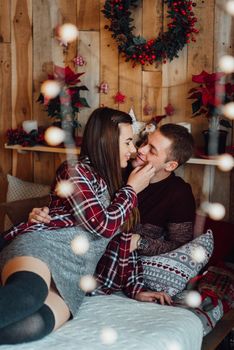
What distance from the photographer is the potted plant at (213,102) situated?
5.57 ft

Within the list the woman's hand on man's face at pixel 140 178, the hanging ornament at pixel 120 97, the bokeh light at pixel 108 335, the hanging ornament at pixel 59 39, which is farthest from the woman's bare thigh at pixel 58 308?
the hanging ornament at pixel 59 39

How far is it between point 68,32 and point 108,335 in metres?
1.35

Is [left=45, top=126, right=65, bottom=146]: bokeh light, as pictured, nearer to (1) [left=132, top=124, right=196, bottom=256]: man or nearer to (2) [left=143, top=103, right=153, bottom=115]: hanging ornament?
(2) [left=143, top=103, right=153, bottom=115]: hanging ornament

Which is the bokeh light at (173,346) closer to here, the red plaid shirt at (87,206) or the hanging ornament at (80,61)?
the red plaid shirt at (87,206)

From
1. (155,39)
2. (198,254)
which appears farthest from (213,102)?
(198,254)

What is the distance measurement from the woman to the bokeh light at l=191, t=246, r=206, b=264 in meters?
0.19

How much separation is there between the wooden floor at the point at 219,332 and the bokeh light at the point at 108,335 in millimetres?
382

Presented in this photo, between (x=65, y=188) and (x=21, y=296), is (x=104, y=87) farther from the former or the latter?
(x=21, y=296)

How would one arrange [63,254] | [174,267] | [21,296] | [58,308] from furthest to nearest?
1. [174,267]
2. [63,254]
3. [58,308]
4. [21,296]

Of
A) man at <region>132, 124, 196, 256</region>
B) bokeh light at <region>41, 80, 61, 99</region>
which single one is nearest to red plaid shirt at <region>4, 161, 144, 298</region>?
man at <region>132, 124, 196, 256</region>

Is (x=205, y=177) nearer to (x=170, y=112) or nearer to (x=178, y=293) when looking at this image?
(x=170, y=112)

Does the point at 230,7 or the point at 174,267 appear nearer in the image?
the point at 174,267

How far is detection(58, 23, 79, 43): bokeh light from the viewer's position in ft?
7.02

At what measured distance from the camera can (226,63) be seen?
1.80 metres
